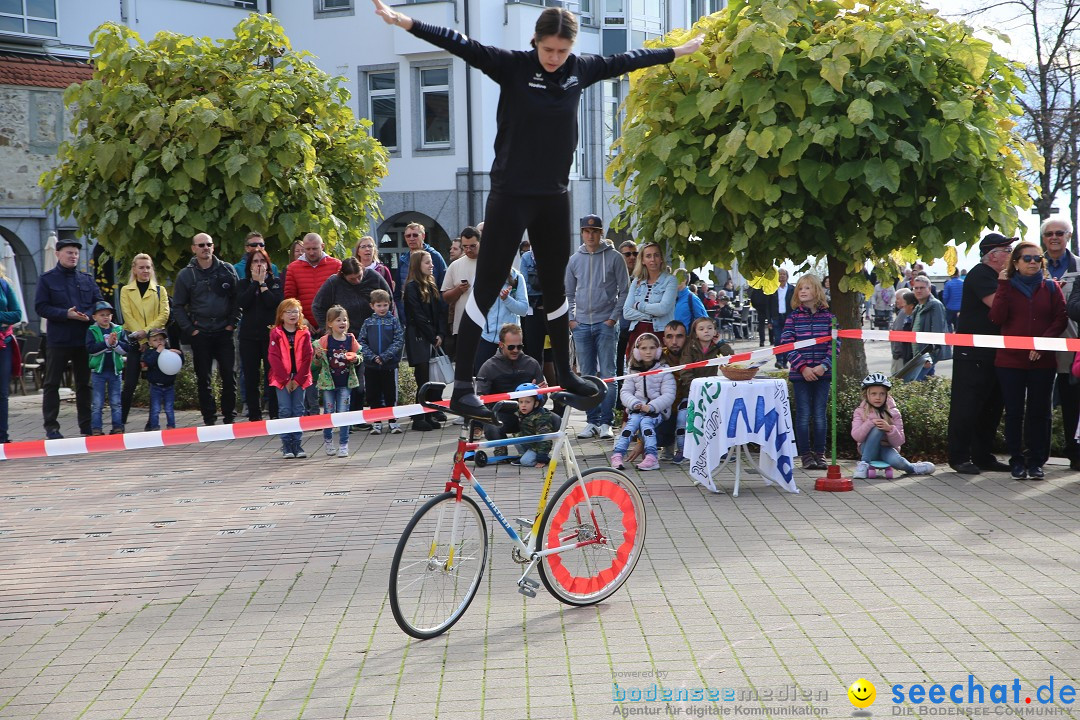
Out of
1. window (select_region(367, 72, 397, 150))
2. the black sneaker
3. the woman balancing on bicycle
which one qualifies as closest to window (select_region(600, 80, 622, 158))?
window (select_region(367, 72, 397, 150))

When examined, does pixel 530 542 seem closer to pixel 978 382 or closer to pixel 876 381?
pixel 876 381

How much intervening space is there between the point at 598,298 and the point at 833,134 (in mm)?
3282

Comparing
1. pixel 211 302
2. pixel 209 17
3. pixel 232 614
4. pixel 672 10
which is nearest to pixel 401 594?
pixel 232 614

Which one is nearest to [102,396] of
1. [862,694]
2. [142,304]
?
[142,304]

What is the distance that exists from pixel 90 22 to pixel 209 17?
3522mm

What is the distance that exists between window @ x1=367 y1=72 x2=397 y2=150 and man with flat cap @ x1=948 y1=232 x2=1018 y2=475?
2507 cm

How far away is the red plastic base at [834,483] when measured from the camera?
33.1 feet

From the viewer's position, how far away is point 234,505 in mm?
10023

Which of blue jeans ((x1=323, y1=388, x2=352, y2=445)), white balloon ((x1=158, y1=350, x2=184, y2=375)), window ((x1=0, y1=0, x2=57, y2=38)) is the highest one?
window ((x1=0, y1=0, x2=57, y2=38))

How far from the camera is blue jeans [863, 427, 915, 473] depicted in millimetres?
10812

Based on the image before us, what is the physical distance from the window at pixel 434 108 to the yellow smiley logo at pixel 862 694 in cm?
2970

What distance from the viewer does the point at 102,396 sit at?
14234 mm

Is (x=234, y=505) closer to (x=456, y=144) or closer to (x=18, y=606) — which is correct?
(x=18, y=606)

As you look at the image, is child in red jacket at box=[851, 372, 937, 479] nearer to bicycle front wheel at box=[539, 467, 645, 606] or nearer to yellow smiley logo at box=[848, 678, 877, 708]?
bicycle front wheel at box=[539, 467, 645, 606]
